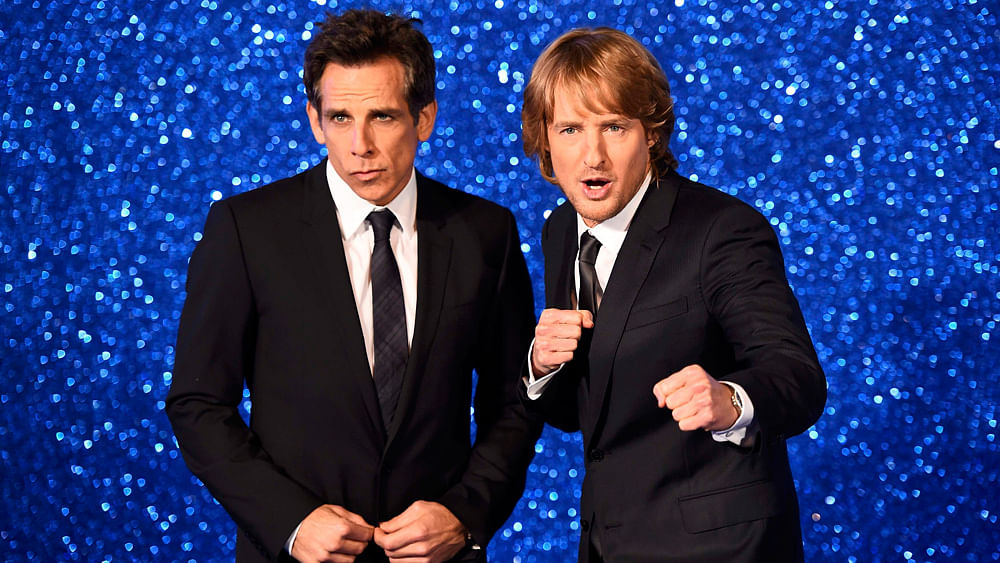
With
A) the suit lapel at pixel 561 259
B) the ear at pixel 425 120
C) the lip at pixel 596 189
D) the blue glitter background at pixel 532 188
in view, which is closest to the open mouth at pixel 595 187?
the lip at pixel 596 189

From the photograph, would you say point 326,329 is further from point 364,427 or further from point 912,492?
point 912,492

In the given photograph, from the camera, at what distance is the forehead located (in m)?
1.74

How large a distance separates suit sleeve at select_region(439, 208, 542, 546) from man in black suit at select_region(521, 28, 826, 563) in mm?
83

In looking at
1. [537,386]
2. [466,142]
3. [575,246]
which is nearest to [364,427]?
[537,386]

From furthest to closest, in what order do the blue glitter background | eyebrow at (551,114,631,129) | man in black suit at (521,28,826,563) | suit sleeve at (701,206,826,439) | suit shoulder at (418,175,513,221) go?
the blue glitter background
suit shoulder at (418,175,513,221)
eyebrow at (551,114,631,129)
man in black suit at (521,28,826,563)
suit sleeve at (701,206,826,439)

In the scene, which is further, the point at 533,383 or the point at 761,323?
the point at 533,383

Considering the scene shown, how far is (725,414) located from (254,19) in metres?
1.67

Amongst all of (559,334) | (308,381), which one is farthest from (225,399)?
(559,334)

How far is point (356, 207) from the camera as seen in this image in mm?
1782

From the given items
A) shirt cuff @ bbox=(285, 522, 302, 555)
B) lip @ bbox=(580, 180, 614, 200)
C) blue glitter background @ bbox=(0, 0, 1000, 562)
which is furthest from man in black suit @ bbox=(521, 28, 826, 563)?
blue glitter background @ bbox=(0, 0, 1000, 562)

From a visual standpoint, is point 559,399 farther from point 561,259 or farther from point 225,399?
point 225,399

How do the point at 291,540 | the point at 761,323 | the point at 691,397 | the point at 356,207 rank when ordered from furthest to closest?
the point at 356,207 < the point at 291,540 < the point at 761,323 < the point at 691,397

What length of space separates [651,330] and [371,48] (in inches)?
21.1

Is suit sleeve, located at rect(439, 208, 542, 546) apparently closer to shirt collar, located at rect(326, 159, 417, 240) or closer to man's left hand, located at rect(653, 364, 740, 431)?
shirt collar, located at rect(326, 159, 417, 240)
